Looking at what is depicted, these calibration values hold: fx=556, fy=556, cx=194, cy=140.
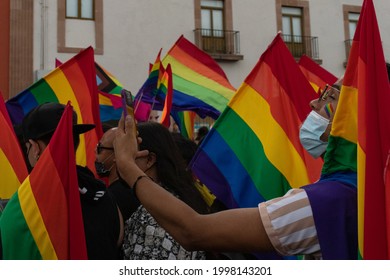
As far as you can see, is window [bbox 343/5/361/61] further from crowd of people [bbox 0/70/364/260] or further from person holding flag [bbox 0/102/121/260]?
person holding flag [bbox 0/102/121/260]

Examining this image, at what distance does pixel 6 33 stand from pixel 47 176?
12696 millimetres

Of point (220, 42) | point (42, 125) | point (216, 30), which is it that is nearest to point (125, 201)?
point (42, 125)

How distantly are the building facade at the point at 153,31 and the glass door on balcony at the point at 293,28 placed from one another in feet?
0.10

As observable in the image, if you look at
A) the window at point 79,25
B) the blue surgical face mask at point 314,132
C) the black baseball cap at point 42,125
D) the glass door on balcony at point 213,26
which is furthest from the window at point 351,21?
the black baseball cap at point 42,125

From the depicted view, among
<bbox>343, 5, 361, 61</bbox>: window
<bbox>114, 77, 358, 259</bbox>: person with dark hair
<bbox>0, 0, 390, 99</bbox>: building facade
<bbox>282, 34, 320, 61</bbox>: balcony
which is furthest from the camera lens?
<bbox>343, 5, 361, 61</bbox>: window

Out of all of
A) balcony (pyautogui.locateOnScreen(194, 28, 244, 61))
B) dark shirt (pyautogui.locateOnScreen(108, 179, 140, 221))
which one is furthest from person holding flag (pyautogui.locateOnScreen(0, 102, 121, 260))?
balcony (pyautogui.locateOnScreen(194, 28, 244, 61))

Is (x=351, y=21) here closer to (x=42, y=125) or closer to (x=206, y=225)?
(x=42, y=125)

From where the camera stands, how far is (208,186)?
3.48 meters

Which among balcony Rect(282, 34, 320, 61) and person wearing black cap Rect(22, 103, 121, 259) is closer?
person wearing black cap Rect(22, 103, 121, 259)

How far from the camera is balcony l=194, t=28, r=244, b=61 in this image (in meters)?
15.2

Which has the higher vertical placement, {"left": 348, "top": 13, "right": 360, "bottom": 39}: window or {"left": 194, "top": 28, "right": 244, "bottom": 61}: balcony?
{"left": 348, "top": 13, "right": 360, "bottom": 39}: window

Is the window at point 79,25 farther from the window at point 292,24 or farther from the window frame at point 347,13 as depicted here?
the window frame at point 347,13

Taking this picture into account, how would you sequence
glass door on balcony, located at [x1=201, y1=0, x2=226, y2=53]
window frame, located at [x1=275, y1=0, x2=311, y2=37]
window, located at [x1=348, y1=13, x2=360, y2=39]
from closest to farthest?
glass door on balcony, located at [x1=201, y1=0, x2=226, y2=53] → window frame, located at [x1=275, y1=0, x2=311, y2=37] → window, located at [x1=348, y1=13, x2=360, y2=39]
